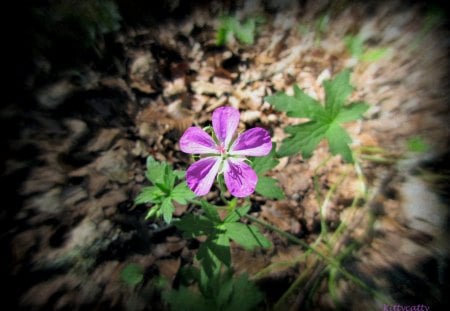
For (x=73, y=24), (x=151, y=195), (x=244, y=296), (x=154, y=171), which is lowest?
(x=244, y=296)

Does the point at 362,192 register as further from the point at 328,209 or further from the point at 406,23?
the point at 406,23

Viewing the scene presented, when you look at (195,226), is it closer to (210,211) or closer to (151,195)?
(210,211)

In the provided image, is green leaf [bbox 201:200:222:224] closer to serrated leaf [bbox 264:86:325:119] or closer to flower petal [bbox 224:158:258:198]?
flower petal [bbox 224:158:258:198]

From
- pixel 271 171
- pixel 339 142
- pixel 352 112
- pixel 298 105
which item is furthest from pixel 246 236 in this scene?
pixel 352 112

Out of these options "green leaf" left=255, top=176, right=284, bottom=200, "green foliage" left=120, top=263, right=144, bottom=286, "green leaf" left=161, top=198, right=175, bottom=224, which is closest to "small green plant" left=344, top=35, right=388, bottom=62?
"green leaf" left=255, top=176, right=284, bottom=200

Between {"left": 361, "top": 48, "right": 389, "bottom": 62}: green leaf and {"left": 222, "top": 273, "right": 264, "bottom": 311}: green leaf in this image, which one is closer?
{"left": 222, "top": 273, "right": 264, "bottom": 311}: green leaf

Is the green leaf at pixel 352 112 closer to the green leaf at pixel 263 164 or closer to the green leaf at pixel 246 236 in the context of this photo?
the green leaf at pixel 263 164
